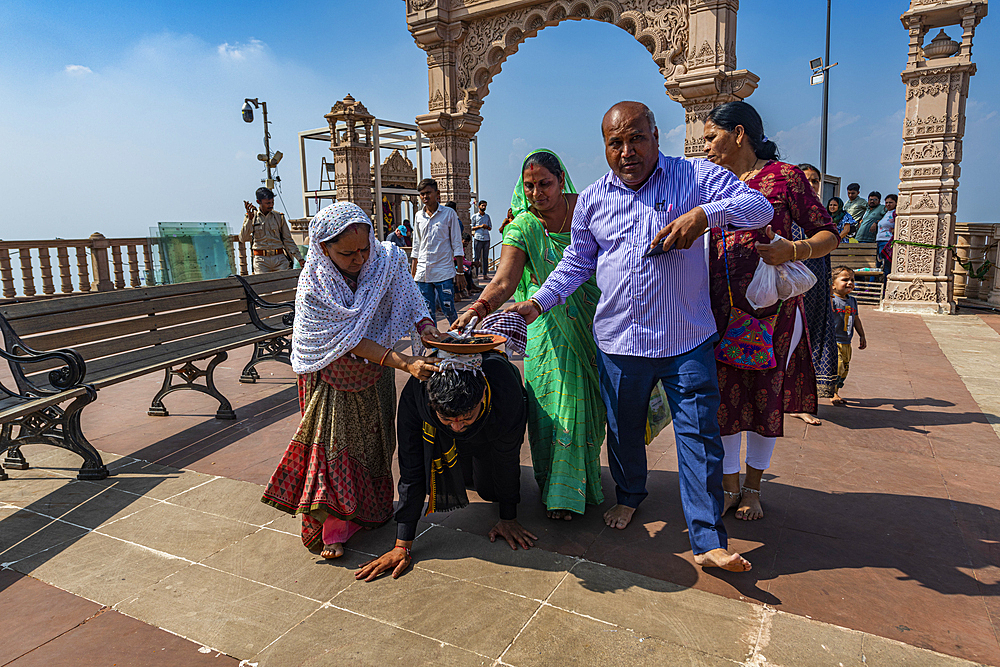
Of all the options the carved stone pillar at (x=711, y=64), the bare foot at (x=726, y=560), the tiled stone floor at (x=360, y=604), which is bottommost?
the tiled stone floor at (x=360, y=604)

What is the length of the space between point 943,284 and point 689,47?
482 cm

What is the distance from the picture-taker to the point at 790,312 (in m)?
2.66

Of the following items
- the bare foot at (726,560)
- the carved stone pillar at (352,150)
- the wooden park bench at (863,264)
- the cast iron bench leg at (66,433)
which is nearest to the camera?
the bare foot at (726,560)

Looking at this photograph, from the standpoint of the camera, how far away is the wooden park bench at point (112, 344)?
11.1 ft

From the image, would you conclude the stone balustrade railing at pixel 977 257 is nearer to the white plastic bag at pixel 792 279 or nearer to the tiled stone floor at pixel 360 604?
the white plastic bag at pixel 792 279

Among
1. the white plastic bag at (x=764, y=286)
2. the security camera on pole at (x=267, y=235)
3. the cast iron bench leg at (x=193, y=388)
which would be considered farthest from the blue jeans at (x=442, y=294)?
the white plastic bag at (x=764, y=286)

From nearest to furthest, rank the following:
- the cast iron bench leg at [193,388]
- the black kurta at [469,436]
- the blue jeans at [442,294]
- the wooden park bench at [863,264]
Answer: the black kurta at [469,436]
the cast iron bench leg at [193,388]
the blue jeans at [442,294]
the wooden park bench at [863,264]

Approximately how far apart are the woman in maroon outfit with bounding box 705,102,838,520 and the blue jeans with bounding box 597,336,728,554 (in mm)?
315

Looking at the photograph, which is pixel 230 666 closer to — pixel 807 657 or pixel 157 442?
pixel 807 657

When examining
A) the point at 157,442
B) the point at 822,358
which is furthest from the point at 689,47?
the point at 157,442

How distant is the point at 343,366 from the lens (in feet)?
8.70

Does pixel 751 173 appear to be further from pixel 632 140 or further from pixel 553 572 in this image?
pixel 553 572

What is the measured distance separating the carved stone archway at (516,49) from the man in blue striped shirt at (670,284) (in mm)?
6732

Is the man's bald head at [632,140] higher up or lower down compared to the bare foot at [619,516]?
higher up
